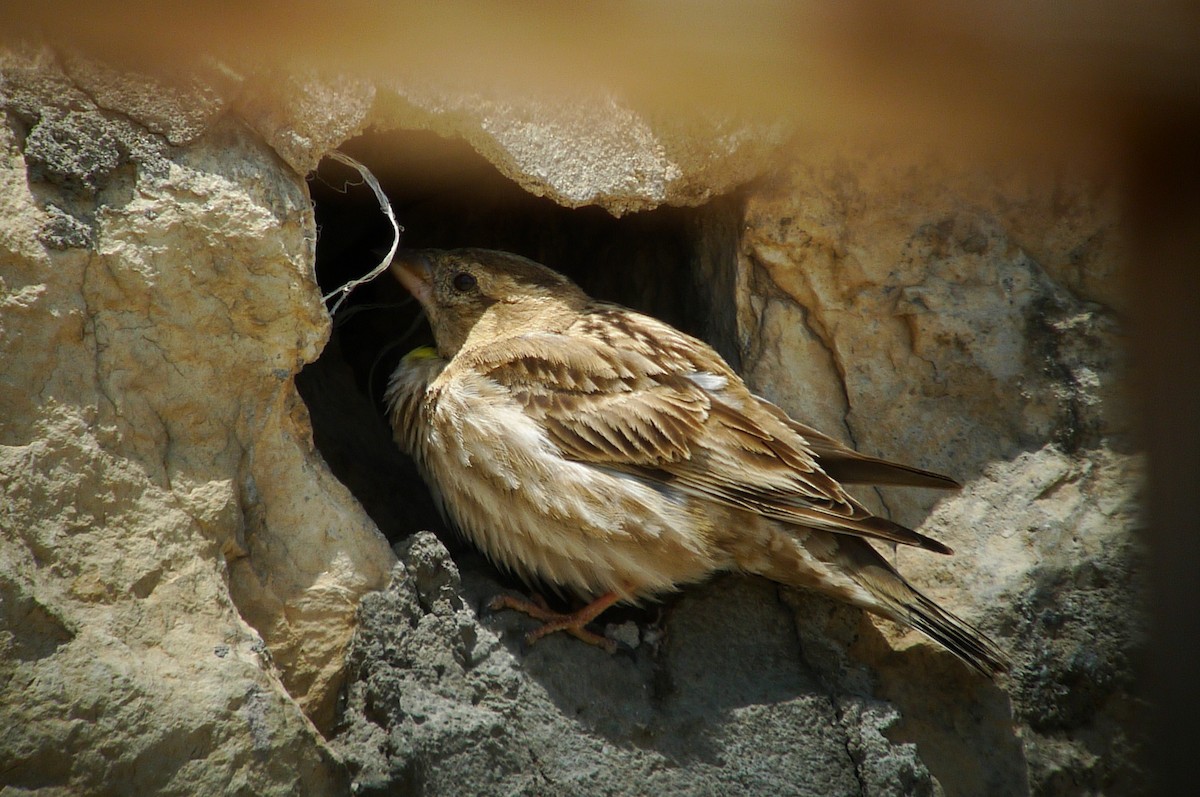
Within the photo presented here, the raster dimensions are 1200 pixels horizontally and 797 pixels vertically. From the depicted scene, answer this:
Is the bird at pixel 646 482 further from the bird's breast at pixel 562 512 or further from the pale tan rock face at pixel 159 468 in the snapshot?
the pale tan rock face at pixel 159 468

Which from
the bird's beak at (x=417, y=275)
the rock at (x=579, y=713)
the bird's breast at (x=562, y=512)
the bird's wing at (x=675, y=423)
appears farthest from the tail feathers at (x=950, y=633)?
the bird's beak at (x=417, y=275)

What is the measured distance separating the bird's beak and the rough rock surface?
0.85m

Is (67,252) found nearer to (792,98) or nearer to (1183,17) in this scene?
(792,98)

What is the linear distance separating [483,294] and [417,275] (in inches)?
13.9

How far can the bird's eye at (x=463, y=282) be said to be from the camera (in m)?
4.49

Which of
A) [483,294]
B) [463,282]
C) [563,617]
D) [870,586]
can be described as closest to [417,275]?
[463,282]

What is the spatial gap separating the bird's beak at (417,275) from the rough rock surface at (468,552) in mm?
849

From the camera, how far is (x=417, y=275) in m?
4.57

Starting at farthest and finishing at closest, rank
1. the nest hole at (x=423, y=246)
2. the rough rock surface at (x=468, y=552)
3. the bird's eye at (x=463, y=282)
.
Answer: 1. the bird's eye at (x=463, y=282)
2. the nest hole at (x=423, y=246)
3. the rough rock surface at (x=468, y=552)

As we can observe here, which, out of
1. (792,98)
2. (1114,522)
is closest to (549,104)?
(792,98)

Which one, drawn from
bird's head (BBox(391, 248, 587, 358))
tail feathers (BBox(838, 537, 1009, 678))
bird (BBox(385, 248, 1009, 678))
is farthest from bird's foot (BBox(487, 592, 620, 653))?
bird's head (BBox(391, 248, 587, 358))

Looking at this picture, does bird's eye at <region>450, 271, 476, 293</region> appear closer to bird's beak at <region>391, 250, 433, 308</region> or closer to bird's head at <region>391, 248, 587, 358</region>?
bird's head at <region>391, 248, 587, 358</region>

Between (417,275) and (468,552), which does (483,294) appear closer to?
(417,275)

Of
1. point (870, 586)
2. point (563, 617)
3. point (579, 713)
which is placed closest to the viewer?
point (579, 713)
